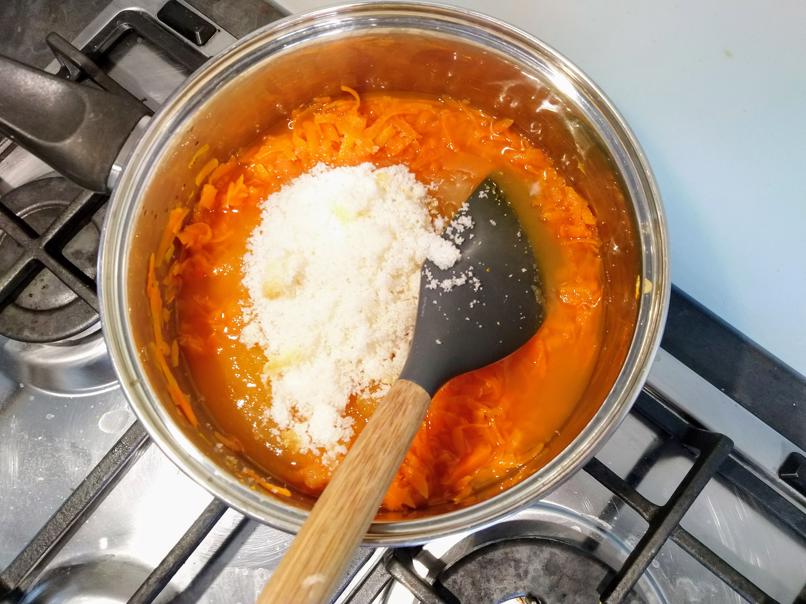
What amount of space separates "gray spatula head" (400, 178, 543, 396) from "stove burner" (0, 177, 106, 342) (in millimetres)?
577

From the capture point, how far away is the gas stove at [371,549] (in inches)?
42.1

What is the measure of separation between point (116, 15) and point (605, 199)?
3.41 feet

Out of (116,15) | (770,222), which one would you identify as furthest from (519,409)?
(116,15)

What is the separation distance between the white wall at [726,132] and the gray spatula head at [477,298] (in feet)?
1.16

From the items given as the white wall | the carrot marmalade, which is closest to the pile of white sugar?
the carrot marmalade

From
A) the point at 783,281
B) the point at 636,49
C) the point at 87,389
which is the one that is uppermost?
the point at 636,49

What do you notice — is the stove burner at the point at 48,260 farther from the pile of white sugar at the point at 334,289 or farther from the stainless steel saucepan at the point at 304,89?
the pile of white sugar at the point at 334,289

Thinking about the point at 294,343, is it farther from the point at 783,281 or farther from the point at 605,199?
the point at 783,281

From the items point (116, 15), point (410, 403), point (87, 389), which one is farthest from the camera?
point (116, 15)

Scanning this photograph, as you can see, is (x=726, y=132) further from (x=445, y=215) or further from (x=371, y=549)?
(x=371, y=549)

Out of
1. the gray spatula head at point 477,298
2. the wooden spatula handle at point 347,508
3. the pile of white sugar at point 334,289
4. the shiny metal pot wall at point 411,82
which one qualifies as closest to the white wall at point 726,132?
the shiny metal pot wall at point 411,82

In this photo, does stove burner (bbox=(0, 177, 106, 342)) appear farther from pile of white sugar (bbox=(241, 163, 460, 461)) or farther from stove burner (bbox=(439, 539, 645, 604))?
stove burner (bbox=(439, 539, 645, 604))

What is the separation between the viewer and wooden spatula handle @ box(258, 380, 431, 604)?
0.74 m

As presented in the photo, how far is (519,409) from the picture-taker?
1076mm
